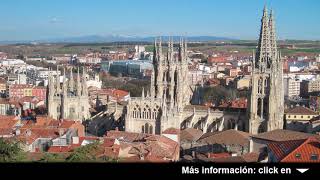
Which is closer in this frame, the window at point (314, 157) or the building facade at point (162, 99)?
the window at point (314, 157)

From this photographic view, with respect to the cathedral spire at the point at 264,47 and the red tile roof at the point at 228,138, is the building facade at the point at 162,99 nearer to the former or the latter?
the red tile roof at the point at 228,138

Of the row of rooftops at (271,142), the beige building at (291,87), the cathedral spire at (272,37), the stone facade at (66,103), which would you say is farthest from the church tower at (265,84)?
the beige building at (291,87)

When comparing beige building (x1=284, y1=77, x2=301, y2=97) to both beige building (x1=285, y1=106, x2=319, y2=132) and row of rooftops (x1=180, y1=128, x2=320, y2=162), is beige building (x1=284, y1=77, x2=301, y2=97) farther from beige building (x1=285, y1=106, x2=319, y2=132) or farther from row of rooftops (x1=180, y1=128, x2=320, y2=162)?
row of rooftops (x1=180, y1=128, x2=320, y2=162)

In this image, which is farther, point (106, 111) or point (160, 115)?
point (106, 111)

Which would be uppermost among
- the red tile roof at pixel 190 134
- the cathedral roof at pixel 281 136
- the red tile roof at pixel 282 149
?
the red tile roof at pixel 282 149

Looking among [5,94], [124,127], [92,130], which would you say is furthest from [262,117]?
[5,94]

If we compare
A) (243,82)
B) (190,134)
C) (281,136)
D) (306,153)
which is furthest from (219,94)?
(306,153)

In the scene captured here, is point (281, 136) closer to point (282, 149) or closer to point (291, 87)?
point (282, 149)

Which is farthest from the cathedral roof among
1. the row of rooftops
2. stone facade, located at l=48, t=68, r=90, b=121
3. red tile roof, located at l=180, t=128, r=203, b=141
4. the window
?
stone facade, located at l=48, t=68, r=90, b=121
